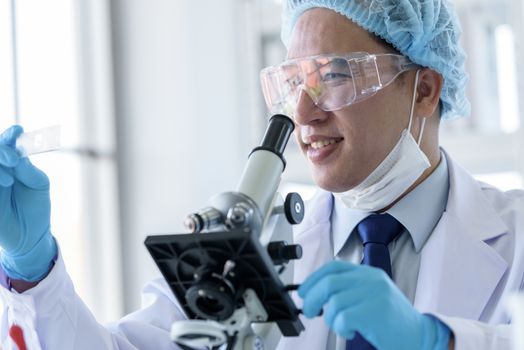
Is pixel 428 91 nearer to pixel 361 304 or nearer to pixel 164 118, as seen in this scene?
pixel 361 304

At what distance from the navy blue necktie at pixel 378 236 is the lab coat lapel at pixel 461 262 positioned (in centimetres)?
8

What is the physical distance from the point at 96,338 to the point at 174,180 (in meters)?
1.53

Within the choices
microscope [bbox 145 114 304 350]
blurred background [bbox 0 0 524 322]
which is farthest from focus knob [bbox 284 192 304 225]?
blurred background [bbox 0 0 524 322]

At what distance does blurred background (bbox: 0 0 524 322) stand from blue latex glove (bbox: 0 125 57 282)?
57.5 inches

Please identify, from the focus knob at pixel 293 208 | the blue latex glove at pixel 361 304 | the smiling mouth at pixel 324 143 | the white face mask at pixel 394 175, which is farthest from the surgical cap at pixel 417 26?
the blue latex glove at pixel 361 304

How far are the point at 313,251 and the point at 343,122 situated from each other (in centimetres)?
33

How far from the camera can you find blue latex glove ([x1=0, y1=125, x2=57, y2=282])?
1.43 m

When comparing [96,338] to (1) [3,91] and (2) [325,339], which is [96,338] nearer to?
(2) [325,339]

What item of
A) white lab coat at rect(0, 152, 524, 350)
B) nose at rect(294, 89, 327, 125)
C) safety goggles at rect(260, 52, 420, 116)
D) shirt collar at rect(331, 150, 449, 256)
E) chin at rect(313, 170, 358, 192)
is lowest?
white lab coat at rect(0, 152, 524, 350)

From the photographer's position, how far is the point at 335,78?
5.51 ft

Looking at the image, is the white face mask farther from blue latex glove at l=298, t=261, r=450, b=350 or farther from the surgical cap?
blue latex glove at l=298, t=261, r=450, b=350

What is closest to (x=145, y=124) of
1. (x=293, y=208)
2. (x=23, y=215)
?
(x=23, y=215)

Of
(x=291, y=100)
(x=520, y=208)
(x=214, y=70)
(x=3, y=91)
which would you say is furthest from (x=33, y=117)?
(x=520, y=208)

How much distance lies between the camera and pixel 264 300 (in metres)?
1.19
